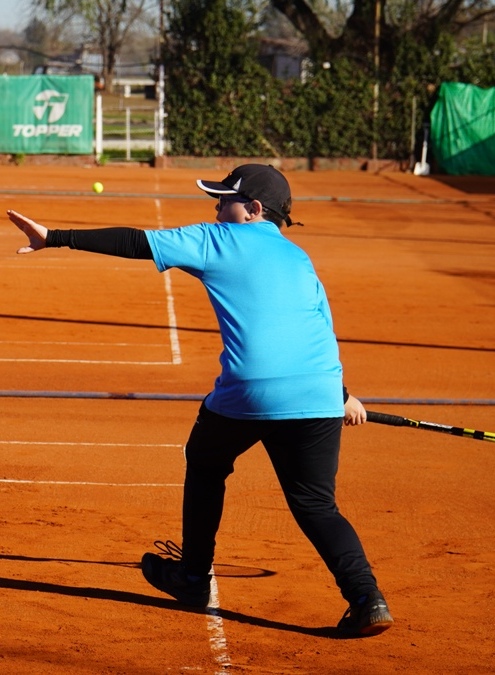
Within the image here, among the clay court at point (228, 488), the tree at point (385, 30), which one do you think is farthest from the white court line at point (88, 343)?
the tree at point (385, 30)

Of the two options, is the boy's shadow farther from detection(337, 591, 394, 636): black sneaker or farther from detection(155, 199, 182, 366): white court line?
detection(155, 199, 182, 366): white court line

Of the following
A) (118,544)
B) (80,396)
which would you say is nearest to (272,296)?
(118,544)

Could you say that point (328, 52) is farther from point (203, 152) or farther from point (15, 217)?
point (15, 217)

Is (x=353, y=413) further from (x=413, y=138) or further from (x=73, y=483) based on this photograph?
(x=413, y=138)

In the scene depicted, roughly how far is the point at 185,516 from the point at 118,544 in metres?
1.32

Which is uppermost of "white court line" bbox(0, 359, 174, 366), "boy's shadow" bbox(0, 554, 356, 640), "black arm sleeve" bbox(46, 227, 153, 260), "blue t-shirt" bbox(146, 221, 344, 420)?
"black arm sleeve" bbox(46, 227, 153, 260)

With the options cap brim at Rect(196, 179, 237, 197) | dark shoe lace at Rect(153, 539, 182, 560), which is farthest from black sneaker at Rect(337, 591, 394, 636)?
cap brim at Rect(196, 179, 237, 197)

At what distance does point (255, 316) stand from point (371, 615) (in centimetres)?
135

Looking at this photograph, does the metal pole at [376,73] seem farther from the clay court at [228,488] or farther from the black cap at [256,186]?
the black cap at [256,186]

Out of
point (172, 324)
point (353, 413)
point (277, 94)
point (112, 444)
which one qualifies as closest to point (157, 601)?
point (353, 413)

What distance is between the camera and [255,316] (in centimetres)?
472

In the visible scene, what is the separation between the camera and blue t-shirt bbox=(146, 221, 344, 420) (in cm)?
469

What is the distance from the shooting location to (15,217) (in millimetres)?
4734

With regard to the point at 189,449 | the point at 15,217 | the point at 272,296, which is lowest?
the point at 189,449
